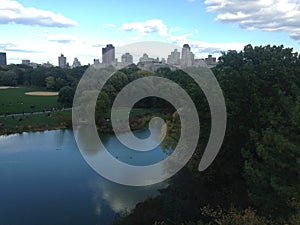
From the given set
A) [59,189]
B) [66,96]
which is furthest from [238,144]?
[66,96]

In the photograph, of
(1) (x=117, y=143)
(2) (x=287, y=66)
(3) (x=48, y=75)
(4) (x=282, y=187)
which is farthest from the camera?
(3) (x=48, y=75)

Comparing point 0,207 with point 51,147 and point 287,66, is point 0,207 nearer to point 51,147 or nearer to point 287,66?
point 51,147

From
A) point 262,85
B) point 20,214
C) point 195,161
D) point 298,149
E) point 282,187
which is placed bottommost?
point 20,214

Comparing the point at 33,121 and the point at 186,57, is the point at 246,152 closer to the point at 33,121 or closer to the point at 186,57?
the point at 33,121

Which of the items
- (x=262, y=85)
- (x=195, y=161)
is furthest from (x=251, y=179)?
(x=262, y=85)

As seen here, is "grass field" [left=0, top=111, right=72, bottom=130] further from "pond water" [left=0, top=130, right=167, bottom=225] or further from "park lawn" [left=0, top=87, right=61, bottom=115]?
"pond water" [left=0, top=130, right=167, bottom=225]

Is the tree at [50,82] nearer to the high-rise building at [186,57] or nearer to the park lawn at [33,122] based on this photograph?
the high-rise building at [186,57]

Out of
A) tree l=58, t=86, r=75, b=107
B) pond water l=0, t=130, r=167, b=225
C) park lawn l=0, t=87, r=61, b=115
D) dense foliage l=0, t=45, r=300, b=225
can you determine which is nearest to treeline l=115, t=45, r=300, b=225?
dense foliage l=0, t=45, r=300, b=225

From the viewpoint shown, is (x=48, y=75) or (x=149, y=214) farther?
(x=48, y=75)
